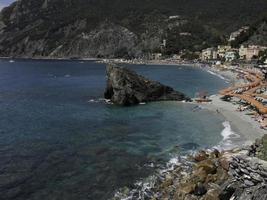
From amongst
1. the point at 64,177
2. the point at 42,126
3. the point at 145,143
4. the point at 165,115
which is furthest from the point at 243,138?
the point at 42,126

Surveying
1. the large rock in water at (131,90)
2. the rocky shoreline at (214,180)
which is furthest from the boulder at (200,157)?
the large rock in water at (131,90)

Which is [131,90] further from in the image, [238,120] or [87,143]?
[87,143]

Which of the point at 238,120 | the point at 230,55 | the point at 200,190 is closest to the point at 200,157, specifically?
the point at 200,190

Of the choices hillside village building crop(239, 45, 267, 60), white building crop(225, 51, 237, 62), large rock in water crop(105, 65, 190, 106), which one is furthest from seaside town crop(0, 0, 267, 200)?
white building crop(225, 51, 237, 62)

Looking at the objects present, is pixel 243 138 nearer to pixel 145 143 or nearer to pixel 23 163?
pixel 145 143

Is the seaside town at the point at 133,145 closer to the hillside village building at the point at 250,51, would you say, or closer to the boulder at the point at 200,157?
the boulder at the point at 200,157

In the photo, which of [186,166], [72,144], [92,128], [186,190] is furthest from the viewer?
[92,128]
